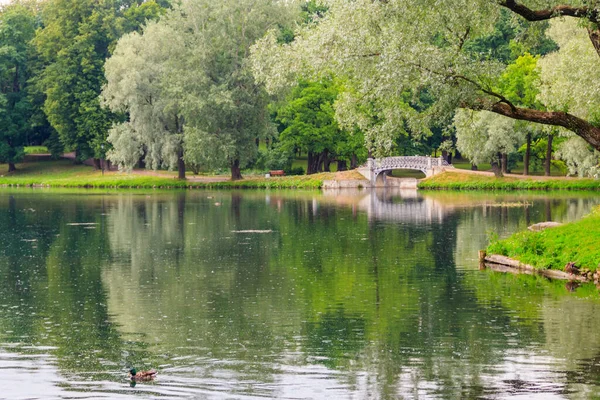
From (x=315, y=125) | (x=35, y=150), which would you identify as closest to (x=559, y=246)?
(x=315, y=125)

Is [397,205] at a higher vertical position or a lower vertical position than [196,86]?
lower

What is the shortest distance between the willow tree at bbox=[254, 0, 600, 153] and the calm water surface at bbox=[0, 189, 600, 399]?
5205mm

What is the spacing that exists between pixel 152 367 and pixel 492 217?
37.2 m

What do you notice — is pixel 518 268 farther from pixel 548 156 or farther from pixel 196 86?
pixel 196 86

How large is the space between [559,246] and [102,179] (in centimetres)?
7390

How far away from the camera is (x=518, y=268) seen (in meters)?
33.0

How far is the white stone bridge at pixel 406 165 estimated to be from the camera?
94562 millimetres

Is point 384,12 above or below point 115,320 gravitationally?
above

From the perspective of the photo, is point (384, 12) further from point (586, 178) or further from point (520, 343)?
point (586, 178)

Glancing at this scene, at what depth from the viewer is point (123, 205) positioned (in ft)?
230

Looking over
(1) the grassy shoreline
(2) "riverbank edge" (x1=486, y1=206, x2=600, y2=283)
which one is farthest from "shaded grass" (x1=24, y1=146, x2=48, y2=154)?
(2) "riverbank edge" (x1=486, y1=206, x2=600, y2=283)

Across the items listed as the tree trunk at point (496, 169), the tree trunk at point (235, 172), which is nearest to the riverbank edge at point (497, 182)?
the tree trunk at point (496, 169)

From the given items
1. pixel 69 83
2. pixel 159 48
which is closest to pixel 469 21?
pixel 159 48

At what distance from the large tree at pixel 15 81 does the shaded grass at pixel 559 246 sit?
82663mm
